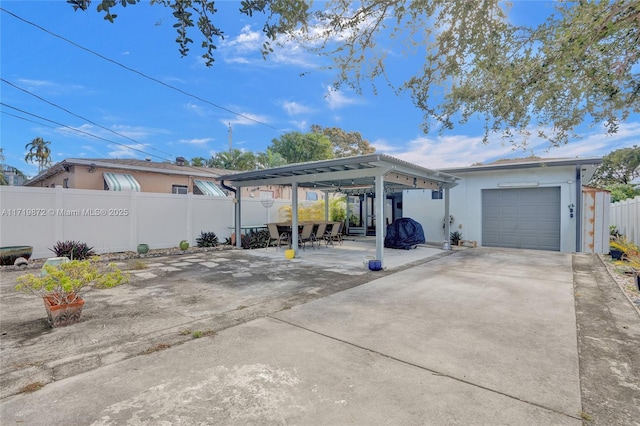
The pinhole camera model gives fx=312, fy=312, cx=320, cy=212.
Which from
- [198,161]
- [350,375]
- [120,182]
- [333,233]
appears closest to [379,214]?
[333,233]

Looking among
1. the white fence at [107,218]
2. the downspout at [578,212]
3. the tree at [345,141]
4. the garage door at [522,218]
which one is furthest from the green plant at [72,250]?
the tree at [345,141]

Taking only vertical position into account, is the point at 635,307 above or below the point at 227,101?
below

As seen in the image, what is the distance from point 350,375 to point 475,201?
11.9 meters

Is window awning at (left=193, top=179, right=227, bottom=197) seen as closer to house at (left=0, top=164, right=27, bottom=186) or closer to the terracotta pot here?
the terracotta pot

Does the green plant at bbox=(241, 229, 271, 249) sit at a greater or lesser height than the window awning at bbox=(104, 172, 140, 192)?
lesser

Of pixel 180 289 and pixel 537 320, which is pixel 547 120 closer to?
pixel 537 320

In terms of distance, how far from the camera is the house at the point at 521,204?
10727 millimetres

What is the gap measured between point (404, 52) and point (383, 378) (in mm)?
4338

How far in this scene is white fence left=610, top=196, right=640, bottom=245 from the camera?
9461 mm

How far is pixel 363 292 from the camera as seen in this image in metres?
5.66

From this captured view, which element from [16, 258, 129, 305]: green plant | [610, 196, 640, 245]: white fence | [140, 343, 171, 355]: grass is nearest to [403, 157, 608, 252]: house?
[610, 196, 640, 245]: white fence

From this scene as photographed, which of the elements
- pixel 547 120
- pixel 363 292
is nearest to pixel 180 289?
pixel 363 292

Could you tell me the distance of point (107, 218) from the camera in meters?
9.85

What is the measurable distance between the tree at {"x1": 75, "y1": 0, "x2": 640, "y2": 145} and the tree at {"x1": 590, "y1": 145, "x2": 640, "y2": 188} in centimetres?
2874
